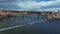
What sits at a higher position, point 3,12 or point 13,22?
point 3,12

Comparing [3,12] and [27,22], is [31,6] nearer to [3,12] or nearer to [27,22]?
[27,22]

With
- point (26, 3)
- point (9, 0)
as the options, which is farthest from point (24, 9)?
point (9, 0)

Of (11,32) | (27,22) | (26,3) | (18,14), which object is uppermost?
(26,3)

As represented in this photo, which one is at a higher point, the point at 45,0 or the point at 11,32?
the point at 45,0

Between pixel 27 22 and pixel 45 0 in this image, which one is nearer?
pixel 45 0

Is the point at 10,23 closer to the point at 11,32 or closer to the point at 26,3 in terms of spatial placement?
the point at 11,32

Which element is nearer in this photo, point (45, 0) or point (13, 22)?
point (45, 0)

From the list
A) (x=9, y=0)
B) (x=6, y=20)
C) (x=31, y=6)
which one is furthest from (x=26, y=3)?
(x=6, y=20)
